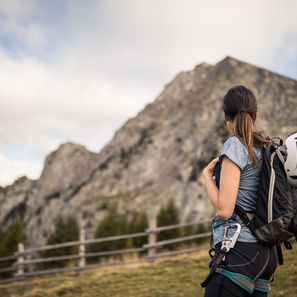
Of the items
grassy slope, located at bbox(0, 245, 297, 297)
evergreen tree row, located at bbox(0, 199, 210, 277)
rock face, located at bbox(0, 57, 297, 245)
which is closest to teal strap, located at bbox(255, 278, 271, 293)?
grassy slope, located at bbox(0, 245, 297, 297)

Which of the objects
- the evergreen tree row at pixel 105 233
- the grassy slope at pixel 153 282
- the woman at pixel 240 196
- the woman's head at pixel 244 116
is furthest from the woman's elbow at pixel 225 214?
the evergreen tree row at pixel 105 233

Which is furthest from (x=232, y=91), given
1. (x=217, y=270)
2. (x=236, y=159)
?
(x=217, y=270)

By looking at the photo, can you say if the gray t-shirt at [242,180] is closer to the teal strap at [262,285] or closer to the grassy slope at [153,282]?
the teal strap at [262,285]

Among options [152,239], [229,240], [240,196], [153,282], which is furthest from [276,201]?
[152,239]

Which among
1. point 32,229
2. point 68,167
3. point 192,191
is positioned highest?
point 68,167

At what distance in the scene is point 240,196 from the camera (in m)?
2.38

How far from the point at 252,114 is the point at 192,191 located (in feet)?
430

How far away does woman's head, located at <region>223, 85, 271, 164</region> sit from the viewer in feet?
7.88

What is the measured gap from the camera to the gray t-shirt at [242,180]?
2332mm

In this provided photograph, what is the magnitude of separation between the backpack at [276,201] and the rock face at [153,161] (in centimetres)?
12023

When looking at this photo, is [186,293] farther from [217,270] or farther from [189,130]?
[189,130]

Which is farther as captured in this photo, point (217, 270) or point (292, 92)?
point (292, 92)

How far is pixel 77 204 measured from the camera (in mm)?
153625

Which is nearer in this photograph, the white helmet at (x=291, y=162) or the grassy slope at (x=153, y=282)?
the white helmet at (x=291, y=162)
